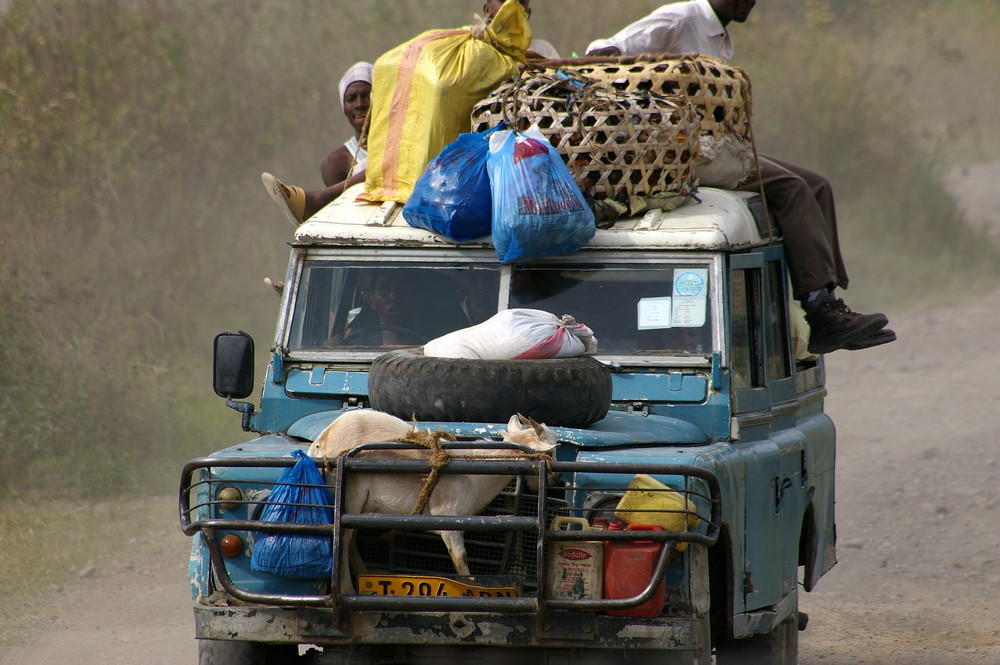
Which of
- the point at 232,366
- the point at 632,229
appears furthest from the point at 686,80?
the point at 232,366

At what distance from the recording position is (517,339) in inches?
177

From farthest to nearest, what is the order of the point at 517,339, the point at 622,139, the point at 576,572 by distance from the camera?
the point at 622,139
the point at 517,339
the point at 576,572

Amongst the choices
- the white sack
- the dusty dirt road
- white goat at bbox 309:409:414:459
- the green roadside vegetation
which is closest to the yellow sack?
the white sack

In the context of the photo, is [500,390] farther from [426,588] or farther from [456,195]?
[456,195]

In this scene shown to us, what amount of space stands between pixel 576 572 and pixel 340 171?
3.63 metres

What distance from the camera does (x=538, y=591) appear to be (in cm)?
378

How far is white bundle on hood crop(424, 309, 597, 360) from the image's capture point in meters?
4.50

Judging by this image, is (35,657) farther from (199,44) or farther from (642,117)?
(199,44)

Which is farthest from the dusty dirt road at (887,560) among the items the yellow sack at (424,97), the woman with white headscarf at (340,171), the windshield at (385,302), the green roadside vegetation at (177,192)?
the yellow sack at (424,97)

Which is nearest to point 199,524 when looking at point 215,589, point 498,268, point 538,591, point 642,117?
point 215,589

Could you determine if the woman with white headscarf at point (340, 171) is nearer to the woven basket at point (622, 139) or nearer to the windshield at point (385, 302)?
the windshield at point (385, 302)

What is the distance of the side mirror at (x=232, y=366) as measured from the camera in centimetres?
502

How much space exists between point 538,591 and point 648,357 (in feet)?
4.33

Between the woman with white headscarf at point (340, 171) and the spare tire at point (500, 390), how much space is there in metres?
1.73
